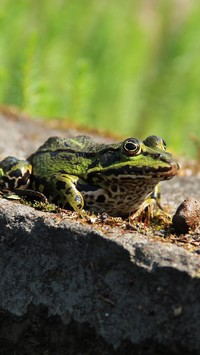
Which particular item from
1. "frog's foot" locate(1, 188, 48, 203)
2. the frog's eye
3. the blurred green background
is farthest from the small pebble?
the blurred green background

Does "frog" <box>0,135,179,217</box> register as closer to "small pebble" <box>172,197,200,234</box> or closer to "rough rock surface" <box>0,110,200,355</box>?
"small pebble" <box>172,197,200,234</box>

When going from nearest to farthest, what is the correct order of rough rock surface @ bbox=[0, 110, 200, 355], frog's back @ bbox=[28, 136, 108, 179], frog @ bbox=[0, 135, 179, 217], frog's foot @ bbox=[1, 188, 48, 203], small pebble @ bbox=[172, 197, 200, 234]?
rough rock surface @ bbox=[0, 110, 200, 355], small pebble @ bbox=[172, 197, 200, 234], frog @ bbox=[0, 135, 179, 217], frog's foot @ bbox=[1, 188, 48, 203], frog's back @ bbox=[28, 136, 108, 179]

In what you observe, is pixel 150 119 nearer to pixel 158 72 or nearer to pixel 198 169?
pixel 158 72

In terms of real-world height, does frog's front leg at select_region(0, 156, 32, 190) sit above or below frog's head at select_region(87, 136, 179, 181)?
below

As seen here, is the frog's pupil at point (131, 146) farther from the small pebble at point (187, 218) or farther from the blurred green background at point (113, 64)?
the blurred green background at point (113, 64)

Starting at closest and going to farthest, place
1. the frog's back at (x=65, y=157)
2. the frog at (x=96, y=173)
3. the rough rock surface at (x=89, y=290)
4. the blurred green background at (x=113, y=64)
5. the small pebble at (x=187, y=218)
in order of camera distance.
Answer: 1. the rough rock surface at (x=89, y=290)
2. the small pebble at (x=187, y=218)
3. the frog at (x=96, y=173)
4. the frog's back at (x=65, y=157)
5. the blurred green background at (x=113, y=64)

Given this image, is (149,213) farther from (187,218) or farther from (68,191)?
(68,191)

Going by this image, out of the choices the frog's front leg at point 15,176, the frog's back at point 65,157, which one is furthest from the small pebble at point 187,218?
the frog's front leg at point 15,176

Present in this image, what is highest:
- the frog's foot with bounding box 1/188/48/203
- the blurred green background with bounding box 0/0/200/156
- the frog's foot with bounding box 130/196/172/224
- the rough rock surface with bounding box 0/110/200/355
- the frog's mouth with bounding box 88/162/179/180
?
the blurred green background with bounding box 0/0/200/156
